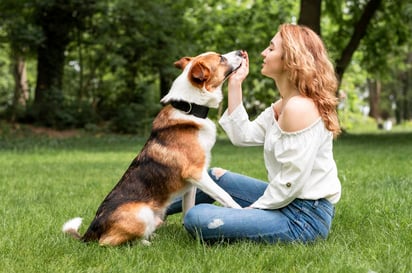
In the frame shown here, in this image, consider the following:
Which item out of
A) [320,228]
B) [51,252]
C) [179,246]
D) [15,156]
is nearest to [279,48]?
[320,228]

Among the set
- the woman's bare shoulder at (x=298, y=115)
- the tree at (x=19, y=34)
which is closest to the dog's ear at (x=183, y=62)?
the woman's bare shoulder at (x=298, y=115)

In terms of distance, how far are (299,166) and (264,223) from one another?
548mm

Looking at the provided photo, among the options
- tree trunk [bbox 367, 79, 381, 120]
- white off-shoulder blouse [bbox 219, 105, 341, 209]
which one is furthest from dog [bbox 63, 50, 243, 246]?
tree trunk [bbox 367, 79, 381, 120]

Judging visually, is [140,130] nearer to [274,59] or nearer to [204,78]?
[204,78]

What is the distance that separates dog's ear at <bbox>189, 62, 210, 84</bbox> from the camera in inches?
182

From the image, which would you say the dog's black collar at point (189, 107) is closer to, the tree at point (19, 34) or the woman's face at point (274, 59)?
the woman's face at point (274, 59)

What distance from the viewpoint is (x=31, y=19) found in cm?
2095

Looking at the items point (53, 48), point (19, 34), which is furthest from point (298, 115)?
point (53, 48)

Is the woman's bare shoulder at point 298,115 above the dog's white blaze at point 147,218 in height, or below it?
above

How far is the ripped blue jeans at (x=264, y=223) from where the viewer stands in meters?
4.12

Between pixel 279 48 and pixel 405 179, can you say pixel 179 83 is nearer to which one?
pixel 279 48

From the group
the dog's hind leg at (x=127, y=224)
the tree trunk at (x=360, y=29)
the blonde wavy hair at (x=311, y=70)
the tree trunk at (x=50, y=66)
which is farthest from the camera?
the tree trunk at (x=50, y=66)

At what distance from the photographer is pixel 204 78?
4641 mm

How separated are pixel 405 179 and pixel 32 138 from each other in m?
14.3
